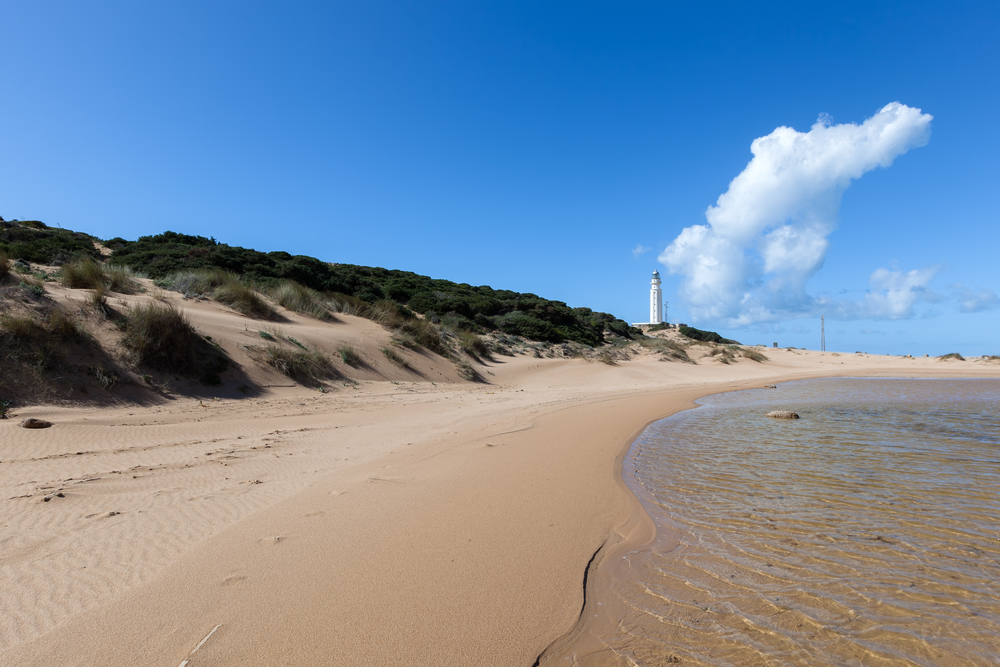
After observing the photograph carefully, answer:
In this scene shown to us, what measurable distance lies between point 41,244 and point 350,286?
12.6 metres

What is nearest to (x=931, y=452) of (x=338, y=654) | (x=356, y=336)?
(x=338, y=654)

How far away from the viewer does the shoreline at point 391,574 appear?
214cm

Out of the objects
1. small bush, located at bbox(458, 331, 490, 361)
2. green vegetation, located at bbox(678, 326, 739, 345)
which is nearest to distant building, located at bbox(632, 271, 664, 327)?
green vegetation, located at bbox(678, 326, 739, 345)

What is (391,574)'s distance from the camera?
2.79 m

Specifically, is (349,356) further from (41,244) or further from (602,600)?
(41,244)

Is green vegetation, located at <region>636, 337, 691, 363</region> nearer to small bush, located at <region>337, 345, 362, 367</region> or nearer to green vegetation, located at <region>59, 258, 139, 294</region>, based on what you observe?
small bush, located at <region>337, 345, 362, 367</region>

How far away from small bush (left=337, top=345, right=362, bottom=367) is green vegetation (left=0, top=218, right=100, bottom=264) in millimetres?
10003

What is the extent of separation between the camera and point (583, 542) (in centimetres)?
345

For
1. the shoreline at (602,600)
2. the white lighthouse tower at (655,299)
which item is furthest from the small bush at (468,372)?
the white lighthouse tower at (655,299)

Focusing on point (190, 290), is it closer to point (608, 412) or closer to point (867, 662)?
point (608, 412)

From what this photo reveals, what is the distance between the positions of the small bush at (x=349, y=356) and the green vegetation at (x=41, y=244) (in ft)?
32.8

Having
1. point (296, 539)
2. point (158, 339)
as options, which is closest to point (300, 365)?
point (158, 339)

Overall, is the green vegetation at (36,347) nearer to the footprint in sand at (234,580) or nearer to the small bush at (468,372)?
the footprint in sand at (234,580)

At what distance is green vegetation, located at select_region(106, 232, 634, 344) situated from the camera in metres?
21.1
